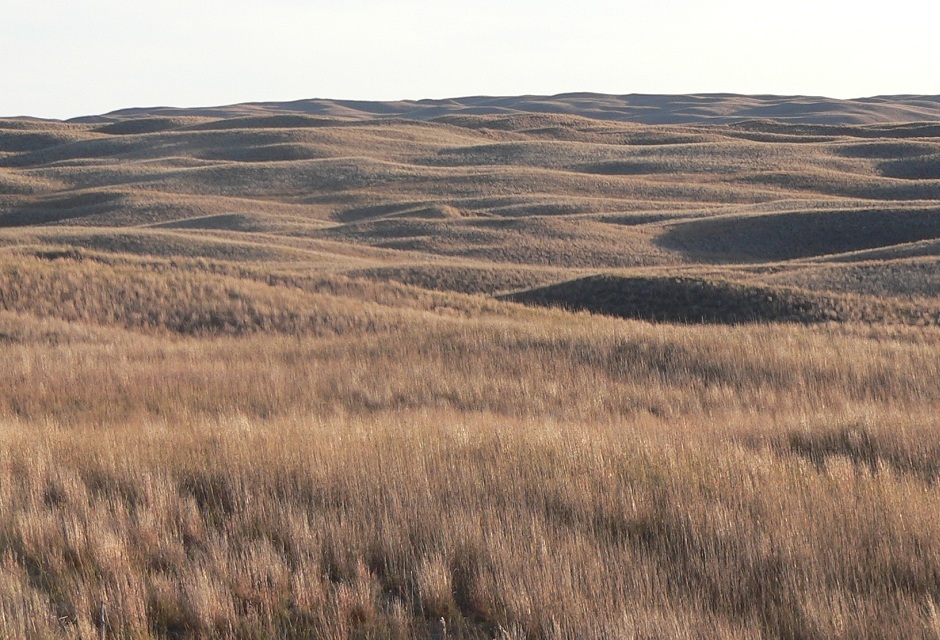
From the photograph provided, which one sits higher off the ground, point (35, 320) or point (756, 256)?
point (35, 320)

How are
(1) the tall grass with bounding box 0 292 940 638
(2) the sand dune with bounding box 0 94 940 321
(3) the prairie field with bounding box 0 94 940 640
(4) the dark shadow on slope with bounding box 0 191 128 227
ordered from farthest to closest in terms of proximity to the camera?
(4) the dark shadow on slope with bounding box 0 191 128 227
(2) the sand dune with bounding box 0 94 940 321
(3) the prairie field with bounding box 0 94 940 640
(1) the tall grass with bounding box 0 292 940 638

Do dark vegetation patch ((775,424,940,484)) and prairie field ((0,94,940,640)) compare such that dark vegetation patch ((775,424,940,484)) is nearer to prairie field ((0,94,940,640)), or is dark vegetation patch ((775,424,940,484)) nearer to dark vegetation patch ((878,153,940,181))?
prairie field ((0,94,940,640))

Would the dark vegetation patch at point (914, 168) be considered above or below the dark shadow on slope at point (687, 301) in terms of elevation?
above

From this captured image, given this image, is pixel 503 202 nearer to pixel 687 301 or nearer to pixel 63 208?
pixel 63 208

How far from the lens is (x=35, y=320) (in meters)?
19.4

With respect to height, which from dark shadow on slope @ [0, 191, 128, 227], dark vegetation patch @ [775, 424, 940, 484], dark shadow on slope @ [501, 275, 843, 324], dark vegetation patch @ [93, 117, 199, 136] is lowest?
dark shadow on slope @ [501, 275, 843, 324]

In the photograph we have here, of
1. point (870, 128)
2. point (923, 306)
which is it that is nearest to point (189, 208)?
point (923, 306)

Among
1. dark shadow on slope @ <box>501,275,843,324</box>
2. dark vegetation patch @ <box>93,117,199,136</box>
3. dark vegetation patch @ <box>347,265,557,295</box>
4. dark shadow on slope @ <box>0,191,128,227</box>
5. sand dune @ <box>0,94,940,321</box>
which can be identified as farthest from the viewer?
dark vegetation patch @ <box>93,117,199,136</box>

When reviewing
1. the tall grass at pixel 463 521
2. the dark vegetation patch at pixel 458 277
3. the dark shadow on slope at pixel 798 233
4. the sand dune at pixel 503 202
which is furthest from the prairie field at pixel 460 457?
the dark shadow on slope at pixel 798 233

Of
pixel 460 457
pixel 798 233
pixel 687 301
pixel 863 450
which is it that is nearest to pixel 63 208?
pixel 798 233

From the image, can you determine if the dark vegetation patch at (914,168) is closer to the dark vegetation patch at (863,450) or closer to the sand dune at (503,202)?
the sand dune at (503,202)

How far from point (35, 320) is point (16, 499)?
577 inches

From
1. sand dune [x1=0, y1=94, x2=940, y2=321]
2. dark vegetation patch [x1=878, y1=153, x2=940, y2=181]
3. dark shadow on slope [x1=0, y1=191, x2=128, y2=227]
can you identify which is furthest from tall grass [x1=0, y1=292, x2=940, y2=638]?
dark vegetation patch [x1=878, y1=153, x2=940, y2=181]

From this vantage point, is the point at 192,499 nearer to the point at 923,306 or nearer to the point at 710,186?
the point at 923,306
